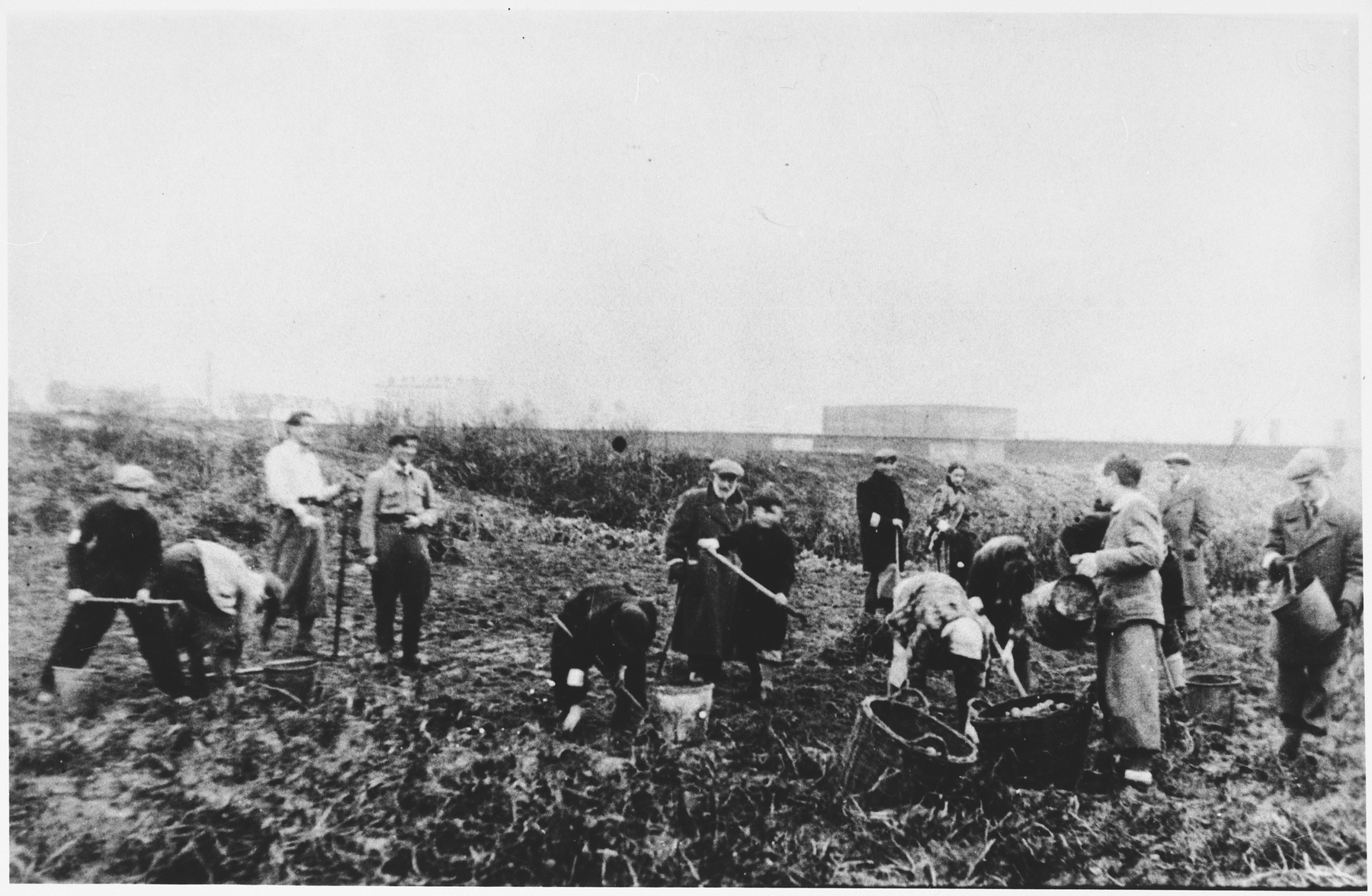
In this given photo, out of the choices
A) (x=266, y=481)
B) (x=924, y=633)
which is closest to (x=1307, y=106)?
(x=924, y=633)

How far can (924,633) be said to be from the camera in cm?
493

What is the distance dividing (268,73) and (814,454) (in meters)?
4.08

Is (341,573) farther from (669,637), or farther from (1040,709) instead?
(1040,709)

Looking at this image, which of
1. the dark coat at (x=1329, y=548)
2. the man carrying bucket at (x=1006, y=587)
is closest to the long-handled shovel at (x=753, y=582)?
the man carrying bucket at (x=1006, y=587)

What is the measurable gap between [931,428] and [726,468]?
126cm

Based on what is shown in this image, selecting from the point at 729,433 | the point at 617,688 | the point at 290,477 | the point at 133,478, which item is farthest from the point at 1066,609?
the point at 133,478

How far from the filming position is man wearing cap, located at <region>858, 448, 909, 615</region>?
17.0ft

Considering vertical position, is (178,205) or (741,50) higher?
(741,50)

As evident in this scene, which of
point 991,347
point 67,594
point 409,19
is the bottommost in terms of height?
point 67,594

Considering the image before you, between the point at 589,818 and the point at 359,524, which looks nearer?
the point at 589,818

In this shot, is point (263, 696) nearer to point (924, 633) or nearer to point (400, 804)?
point (400, 804)

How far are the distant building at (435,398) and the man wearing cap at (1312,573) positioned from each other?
194 inches

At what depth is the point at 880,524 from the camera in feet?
17.1

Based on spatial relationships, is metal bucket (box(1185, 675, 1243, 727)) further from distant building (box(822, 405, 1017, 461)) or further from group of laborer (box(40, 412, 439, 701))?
group of laborer (box(40, 412, 439, 701))
